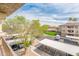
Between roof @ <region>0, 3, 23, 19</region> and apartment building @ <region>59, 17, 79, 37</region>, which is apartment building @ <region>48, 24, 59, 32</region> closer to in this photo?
apartment building @ <region>59, 17, 79, 37</region>

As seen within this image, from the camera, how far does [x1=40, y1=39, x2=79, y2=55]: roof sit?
1578 millimetres

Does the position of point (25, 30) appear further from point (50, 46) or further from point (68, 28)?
point (68, 28)

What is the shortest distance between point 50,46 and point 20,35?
0.33 metres

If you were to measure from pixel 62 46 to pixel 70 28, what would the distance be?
20cm

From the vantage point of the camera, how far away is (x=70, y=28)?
62.8 inches

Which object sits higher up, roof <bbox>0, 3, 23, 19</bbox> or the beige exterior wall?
roof <bbox>0, 3, 23, 19</bbox>

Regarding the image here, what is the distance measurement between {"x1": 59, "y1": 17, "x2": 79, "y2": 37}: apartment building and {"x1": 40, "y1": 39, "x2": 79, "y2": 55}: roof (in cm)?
11

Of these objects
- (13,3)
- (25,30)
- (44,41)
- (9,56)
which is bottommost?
(9,56)

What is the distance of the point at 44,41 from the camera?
5.34 feet

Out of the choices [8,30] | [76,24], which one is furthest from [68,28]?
[8,30]

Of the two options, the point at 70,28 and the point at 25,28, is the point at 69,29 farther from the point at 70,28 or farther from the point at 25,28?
the point at 25,28

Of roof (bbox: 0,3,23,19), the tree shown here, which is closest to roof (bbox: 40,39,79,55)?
the tree

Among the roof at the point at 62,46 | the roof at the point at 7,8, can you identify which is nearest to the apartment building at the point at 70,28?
the roof at the point at 62,46

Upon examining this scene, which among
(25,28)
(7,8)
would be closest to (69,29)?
(25,28)
